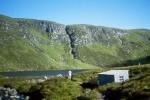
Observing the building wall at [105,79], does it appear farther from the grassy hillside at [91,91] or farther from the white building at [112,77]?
the grassy hillside at [91,91]

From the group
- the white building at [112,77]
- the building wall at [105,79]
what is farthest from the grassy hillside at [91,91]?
the white building at [112,77]

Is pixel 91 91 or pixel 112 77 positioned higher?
pixel 112 77

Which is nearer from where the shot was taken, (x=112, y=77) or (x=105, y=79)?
(x=112, y=77)

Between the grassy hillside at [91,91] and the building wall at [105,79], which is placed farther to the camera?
the building wall at [105,79]

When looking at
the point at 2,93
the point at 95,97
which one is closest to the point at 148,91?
the point at 95,97

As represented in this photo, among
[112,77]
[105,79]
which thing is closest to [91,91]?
[112,77]

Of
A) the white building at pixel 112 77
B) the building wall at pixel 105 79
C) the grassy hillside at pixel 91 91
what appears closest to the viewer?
the grassy hillside at pixel 91 91

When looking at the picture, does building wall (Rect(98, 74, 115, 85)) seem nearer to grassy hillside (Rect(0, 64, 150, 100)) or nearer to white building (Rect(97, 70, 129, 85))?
white building (Rect(97, 70, 129, 85))

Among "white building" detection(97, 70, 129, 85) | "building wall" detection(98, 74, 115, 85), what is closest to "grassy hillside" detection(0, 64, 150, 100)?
"building wall" detection(98, 74, 115, 85)

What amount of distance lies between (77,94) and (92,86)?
13.9m

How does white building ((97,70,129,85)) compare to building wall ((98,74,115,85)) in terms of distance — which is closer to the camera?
white building ((97,70,129,85))

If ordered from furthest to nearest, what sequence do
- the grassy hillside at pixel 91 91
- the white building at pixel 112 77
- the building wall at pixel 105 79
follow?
A: the building wall at pixel 105 79 → the white building at pixel 112 77 → the grassy hillside at pixel 91 91

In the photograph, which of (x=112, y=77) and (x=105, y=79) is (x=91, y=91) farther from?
(x=105, y=79)

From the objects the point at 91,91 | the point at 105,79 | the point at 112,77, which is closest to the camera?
the point at 91,91
